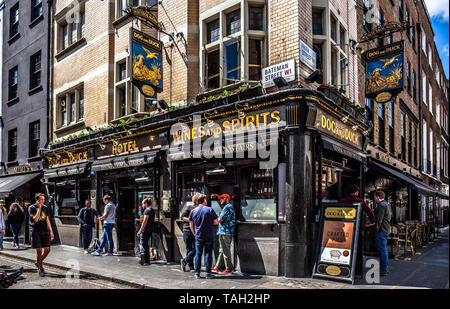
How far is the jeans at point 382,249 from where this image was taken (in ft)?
27.4

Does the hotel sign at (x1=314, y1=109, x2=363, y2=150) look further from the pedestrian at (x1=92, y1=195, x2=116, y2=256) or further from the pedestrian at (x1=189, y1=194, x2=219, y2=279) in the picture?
the pedestrian at (x1=92, y1=195, x2=116, y2=256)

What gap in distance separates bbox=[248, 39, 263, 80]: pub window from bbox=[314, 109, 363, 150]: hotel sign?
2.01 metres

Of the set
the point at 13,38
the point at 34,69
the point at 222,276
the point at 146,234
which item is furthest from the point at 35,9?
the point at 222,276

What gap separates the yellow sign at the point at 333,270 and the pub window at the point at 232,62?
521 centimetres

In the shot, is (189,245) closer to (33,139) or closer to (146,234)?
(146,234)

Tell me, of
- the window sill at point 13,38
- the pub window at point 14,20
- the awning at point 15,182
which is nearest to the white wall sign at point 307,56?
the awning at point 15,182

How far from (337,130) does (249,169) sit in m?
2.70

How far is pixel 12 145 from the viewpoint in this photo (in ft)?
65.6

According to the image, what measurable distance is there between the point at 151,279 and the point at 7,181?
45.7 feet

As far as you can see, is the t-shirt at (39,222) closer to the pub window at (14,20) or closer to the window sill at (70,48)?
the window sill at (70,48)

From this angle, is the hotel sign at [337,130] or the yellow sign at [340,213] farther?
the hotel sign at [337,130]

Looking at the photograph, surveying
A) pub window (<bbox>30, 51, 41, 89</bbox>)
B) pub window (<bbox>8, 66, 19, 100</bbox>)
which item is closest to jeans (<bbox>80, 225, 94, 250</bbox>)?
pub window (<bbox>30, 51, 41, 89</bbox>)

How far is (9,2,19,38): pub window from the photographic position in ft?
66.3

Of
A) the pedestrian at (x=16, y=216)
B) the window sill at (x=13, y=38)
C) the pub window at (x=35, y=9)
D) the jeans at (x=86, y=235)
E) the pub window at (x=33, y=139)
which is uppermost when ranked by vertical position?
the pub window at (x=35, y=9)
